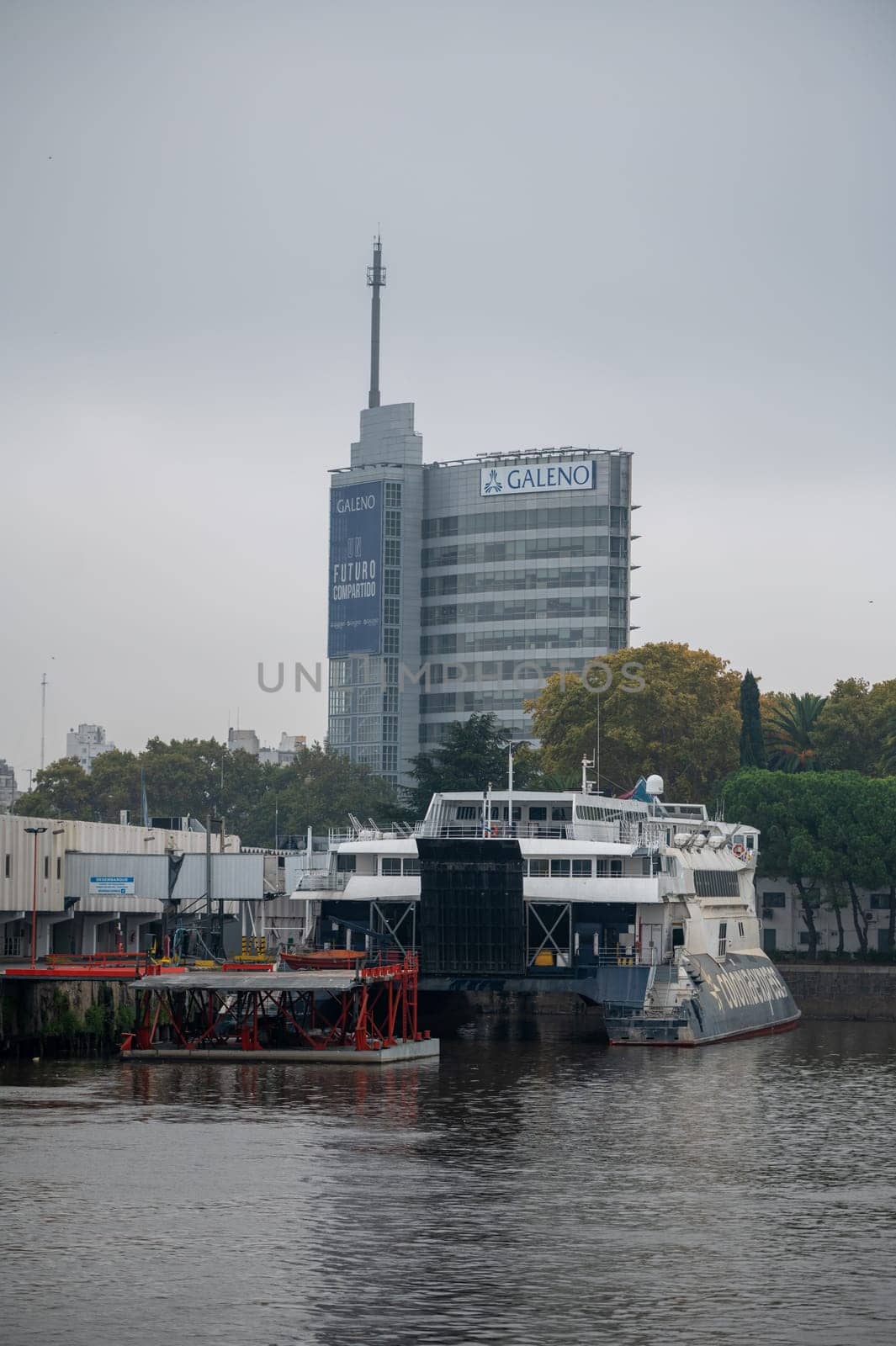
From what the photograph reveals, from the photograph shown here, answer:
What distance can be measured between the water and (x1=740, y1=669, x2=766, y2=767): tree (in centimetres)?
7328

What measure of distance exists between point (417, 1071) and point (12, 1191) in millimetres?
27892

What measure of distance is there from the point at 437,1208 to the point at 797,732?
11757cm

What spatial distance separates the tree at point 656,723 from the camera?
16462cm

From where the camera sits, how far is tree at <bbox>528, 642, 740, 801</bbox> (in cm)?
16462

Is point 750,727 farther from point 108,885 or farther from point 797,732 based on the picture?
point 108,885

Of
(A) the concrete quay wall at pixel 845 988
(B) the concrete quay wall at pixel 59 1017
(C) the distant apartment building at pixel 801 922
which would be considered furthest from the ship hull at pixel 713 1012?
(C) the distant apartment building at pixel 801 922

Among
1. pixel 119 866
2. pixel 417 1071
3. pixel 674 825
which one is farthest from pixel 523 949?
pixel 119 866

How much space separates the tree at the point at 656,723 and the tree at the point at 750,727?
1498cm

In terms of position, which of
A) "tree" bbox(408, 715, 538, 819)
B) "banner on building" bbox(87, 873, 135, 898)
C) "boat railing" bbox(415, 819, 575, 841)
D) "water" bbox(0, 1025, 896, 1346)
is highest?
"tree" bbox(408, 715, 538, 819)

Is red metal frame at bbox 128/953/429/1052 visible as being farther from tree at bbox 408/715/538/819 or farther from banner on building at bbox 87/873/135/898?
tree at bbox 408/715/538/819

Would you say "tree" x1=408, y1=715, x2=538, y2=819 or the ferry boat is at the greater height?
"tree" x1=408, y1=715, x2=538, y2=819

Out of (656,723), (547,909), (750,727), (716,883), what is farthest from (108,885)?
(656,723)

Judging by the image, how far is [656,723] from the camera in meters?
167

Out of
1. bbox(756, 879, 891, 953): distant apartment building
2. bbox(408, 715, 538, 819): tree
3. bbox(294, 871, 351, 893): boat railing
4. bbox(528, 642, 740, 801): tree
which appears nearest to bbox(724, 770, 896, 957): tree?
bbox(756, 879, 891, 953): distant apartment building
